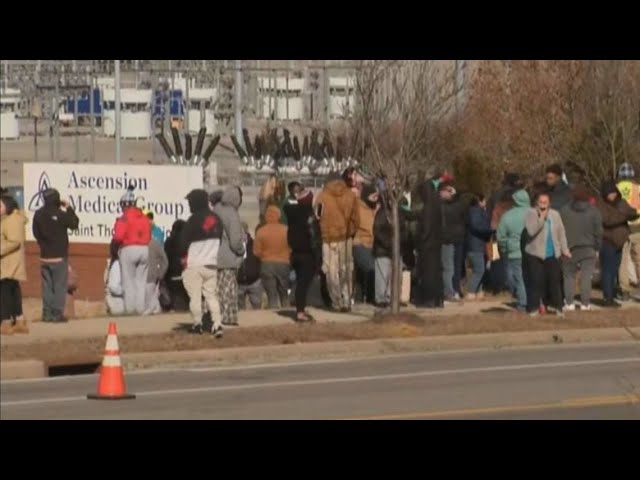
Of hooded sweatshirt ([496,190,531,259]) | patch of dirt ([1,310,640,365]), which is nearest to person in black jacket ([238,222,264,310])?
patch of dirt ([1,310,640,365])

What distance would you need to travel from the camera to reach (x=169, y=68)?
4062cm

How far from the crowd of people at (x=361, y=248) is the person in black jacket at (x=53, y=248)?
1 cm

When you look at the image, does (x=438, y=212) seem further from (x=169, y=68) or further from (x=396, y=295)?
(x=169, y=68)

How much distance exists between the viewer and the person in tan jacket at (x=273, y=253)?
70.5 feet

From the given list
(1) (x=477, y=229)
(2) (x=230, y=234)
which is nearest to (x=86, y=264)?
(2) (x=230, y=234)

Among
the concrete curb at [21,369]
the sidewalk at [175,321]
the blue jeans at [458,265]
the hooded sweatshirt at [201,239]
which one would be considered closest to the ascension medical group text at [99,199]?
the sidewalk at [175,321]

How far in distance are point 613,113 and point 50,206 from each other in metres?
14.5

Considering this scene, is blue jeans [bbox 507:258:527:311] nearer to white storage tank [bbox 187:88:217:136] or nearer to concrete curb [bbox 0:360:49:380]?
concrete curb [bbox 0:360:49:380]

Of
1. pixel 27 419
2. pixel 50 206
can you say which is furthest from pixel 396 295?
pixel 27 419

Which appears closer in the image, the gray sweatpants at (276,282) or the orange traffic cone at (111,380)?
the orange traffic cone at (111,380)

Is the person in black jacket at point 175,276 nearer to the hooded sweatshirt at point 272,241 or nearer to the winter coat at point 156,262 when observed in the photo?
the winter coat at point 156,262

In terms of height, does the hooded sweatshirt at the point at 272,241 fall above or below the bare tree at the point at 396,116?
below

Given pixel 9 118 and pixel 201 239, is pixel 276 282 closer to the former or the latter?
pixel 201 239

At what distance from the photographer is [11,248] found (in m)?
18.7
